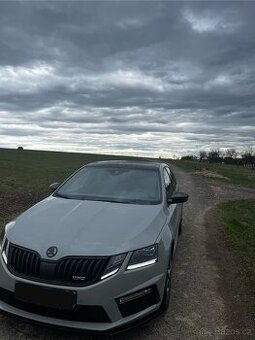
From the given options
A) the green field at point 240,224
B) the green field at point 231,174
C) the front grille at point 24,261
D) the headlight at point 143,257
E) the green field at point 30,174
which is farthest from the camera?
the green field at point 231,174

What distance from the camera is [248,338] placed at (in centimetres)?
404

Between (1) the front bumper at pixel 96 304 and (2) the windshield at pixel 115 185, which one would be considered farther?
(2) the windshield at pixel 115 185

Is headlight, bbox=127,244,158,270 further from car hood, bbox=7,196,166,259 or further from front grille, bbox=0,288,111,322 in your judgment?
front grille, bbox=0,288,111,322

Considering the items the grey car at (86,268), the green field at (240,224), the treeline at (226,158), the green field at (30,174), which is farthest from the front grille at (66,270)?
the treeline at (226,158)

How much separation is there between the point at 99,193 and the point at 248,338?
263 centimetres

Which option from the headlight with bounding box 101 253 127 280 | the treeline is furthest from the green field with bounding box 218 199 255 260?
the treeline

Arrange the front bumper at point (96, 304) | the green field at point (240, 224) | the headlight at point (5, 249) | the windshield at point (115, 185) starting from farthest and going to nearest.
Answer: the green field at point (240, 224)
the windshield at point (115, 185)
the headlight at point (5, 249)
the front bumper at point (96, 304)

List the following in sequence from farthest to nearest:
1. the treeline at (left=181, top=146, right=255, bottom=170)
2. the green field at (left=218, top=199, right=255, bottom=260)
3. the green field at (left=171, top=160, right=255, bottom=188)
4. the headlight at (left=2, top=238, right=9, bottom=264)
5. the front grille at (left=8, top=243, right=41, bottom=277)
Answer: the treeline at (left=181, top=146, right=255, bottom=170) < the green field at (left=171, top=160, right=255, bottom=188) < the green field at (left=218, top=199, right=255, bottom=260) < the headlight at (left=2, top=238, right=9, bottom=264) < the front grille at (left=8, top=243, right=41, bottom=277)

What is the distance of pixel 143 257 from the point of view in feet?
12.6

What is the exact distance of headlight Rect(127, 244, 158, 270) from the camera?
147 inches

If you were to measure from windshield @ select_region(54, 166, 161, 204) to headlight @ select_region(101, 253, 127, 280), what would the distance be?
5.00ft

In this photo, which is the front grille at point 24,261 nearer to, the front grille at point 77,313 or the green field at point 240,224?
the front grille at point 77,313

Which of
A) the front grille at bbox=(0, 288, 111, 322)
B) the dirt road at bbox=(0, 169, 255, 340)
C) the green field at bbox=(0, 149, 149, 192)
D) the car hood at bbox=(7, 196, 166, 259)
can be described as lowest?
the dirt road at bbox=(0, 169, 255, 340)

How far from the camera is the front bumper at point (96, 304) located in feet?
11.5
